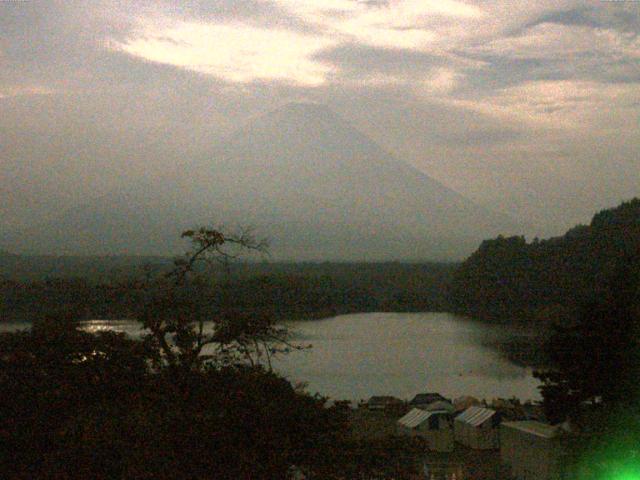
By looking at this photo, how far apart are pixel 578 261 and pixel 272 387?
96.7 feet

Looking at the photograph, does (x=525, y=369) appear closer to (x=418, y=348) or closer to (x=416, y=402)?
(x=418, y=348)

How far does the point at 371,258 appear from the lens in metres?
71.0

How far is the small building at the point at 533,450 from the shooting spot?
257 inches

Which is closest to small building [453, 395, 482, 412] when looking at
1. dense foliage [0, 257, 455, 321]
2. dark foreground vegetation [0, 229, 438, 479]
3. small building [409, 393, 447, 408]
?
small building [409, 393, 447, 408]

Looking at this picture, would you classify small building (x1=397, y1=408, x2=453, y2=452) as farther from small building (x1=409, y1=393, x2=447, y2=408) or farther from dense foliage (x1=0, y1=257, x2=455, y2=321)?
dense foliage (x1=0, y1=257, x2=455, y2=321)

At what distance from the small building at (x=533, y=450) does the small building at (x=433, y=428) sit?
3.80ft

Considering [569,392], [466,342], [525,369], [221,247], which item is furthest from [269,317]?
[466,342]

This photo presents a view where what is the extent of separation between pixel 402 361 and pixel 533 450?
1341cm

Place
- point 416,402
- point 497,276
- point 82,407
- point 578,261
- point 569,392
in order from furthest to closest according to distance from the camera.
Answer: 1. point 497,276
2. point 578,261
3. point 416,402
4. point 569,392
5. point 82,407

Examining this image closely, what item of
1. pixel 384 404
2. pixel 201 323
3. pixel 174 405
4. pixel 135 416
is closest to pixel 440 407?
pixel 384 404

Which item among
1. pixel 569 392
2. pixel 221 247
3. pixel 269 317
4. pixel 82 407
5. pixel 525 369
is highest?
pixel 221 247

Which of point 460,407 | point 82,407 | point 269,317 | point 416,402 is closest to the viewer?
Answer: point 82,407

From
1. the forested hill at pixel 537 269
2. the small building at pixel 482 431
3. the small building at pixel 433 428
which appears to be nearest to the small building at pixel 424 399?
the small building at pixel 433 428

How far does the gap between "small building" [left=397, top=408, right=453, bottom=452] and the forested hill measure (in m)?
18.6
